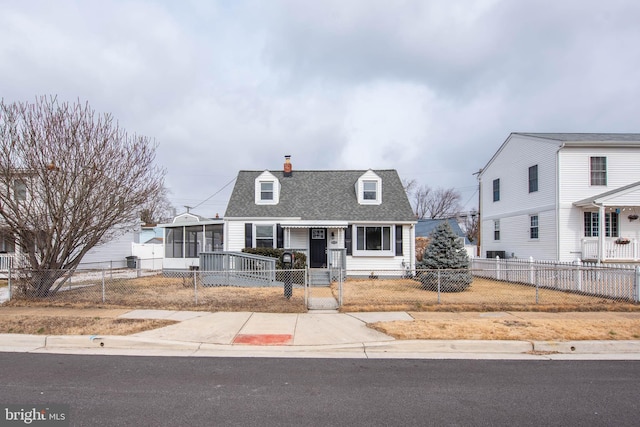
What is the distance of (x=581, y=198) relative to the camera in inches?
731

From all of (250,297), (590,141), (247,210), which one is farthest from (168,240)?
(590,141)

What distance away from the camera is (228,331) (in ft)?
27.0

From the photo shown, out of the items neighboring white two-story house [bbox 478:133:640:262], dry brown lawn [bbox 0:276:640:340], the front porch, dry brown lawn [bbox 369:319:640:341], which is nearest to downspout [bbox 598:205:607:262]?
neighboring white two-story house [bbox 478:133:640:262]

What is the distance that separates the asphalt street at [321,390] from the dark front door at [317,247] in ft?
41.2

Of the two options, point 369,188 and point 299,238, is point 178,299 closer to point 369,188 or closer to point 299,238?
point 299,238

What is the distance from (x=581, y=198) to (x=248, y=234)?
15.9 metres

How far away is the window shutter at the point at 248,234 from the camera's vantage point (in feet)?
61.2

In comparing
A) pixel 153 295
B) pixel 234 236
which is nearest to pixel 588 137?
pixel 234 236

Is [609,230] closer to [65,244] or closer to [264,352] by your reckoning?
[264,352]

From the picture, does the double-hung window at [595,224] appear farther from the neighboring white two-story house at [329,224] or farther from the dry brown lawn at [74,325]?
the dry brown lawn at [74,325]

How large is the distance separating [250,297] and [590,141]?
56.3ft

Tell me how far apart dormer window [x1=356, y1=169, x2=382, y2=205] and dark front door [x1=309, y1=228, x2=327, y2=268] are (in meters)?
2.71

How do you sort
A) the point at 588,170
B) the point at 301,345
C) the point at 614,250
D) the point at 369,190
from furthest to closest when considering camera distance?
1. the point at 369,190
2. the point at 588,170
3. the point at 614,250
4. the point at 301,345

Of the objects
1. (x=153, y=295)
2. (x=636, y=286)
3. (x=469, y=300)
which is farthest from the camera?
(x=153, y=295)
